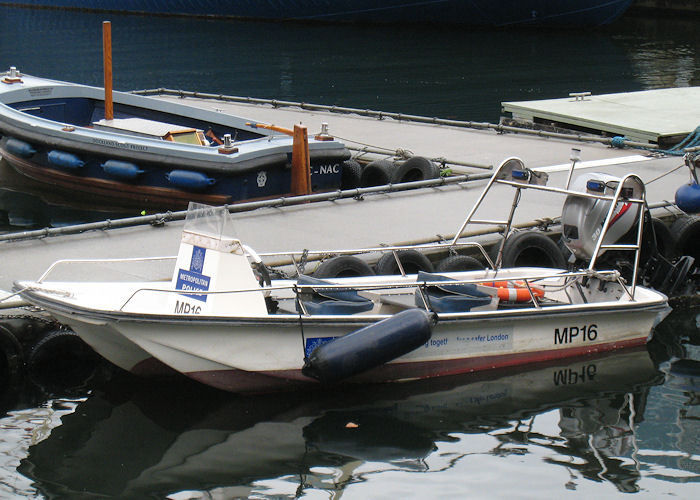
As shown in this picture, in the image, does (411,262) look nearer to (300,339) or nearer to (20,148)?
(300,339)

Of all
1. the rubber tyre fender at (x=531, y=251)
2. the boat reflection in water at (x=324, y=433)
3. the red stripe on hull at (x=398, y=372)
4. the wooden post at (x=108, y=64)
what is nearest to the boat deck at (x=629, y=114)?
the rubber tyre fender at (x=531, y=251)

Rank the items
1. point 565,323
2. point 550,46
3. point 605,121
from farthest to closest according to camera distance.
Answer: point 550,46 → point 605,121 → point 565,323

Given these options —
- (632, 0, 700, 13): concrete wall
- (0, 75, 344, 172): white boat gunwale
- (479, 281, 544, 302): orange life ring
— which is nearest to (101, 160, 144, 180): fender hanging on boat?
(0, 75, 344, 172): white boat gunwale

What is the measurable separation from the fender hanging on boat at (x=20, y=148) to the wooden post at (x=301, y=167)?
4952mm

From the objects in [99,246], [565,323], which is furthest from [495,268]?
[99,246]

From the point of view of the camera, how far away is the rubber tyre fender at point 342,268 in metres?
11.7

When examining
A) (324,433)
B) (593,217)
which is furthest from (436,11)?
(324,433)

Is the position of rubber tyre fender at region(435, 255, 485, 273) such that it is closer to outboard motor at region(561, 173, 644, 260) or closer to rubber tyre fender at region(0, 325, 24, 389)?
outboard motor at region(561, 173, 644, 260)

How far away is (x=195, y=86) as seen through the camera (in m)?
35.1

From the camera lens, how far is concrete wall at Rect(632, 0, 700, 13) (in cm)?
5219

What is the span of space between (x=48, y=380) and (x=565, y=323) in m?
5.37

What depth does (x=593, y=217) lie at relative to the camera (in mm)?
11922

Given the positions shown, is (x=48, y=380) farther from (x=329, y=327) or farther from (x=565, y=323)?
(x=565, y=323)

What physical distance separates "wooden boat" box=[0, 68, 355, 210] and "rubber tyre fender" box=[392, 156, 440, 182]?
3.35 ft
